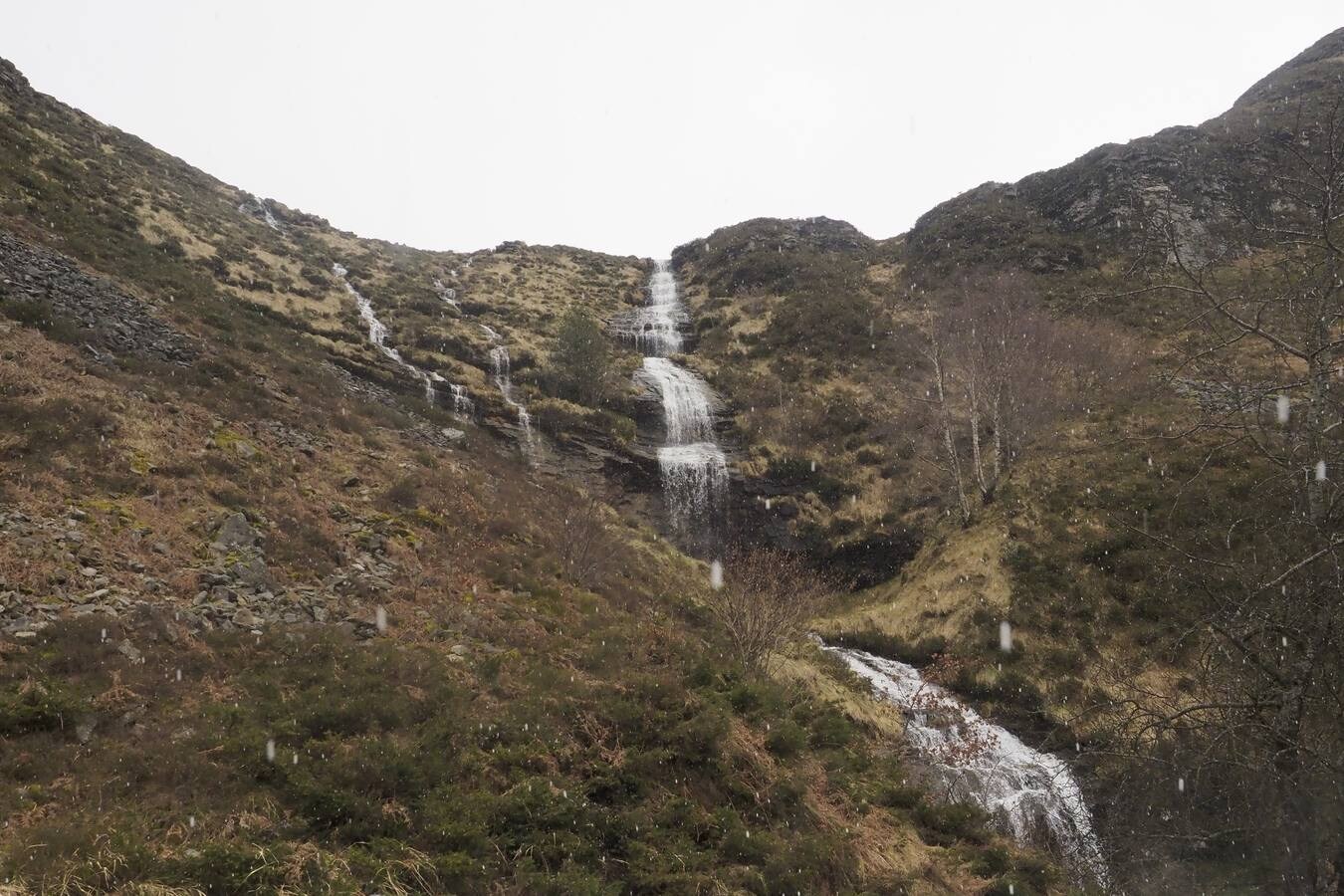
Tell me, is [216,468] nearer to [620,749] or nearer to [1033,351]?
[620,749]

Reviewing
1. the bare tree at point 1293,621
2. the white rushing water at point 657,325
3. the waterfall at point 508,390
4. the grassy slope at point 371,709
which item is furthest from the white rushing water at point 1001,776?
the white rushing water at point 657,325

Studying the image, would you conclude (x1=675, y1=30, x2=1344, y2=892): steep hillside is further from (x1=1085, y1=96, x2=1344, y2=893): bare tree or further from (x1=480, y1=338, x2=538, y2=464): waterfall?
(x1=480, y1=338, x2=538, y2=464): waterfall

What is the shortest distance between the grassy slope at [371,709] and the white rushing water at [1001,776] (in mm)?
1187

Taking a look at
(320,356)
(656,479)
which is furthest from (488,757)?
(320,356)

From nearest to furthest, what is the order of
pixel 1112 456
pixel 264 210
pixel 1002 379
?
pixel 1112 456 → pixel 1002 379 → pixel 264 210

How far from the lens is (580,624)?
42.9ft

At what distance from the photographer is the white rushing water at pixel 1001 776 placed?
40.2 feet

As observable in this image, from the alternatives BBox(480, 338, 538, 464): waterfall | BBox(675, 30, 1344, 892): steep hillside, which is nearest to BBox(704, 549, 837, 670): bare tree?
BBox(675, 30, 1344, 892): steep hillside

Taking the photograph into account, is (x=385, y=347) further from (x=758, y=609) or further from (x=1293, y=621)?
(x=1293, y=621)

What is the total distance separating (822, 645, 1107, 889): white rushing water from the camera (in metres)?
12.2

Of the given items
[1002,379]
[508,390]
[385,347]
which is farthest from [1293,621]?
[385,347]

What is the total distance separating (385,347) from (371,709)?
2885 cm

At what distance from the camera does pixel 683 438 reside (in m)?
32.2

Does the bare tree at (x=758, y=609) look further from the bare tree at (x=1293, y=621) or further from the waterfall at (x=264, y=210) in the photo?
the waterfall at (x=264, y=210)
